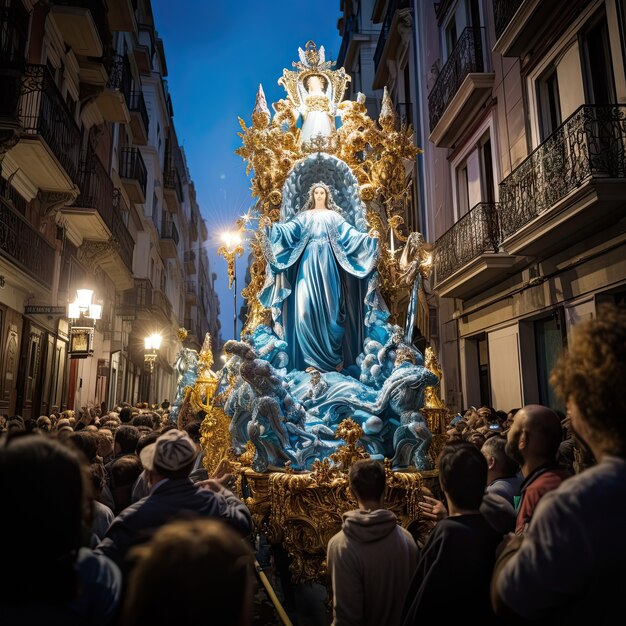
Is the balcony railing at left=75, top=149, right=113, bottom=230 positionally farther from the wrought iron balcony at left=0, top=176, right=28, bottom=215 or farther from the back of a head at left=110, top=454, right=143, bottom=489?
the back of a head at left=110, top=454, right=143, bottom=489

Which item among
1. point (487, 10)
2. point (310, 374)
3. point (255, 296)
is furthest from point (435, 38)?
point (310, 374)

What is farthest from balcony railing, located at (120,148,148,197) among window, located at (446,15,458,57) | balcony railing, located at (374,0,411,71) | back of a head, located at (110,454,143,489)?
back of a head, located at (110,454,143,489)

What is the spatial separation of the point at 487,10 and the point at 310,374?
9748mm

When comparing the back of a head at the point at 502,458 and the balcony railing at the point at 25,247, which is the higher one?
the balcony railing at the point at 25,247

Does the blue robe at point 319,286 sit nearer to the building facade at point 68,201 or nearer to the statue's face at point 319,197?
the statue's face at point 319,197

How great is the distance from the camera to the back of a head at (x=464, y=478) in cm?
215

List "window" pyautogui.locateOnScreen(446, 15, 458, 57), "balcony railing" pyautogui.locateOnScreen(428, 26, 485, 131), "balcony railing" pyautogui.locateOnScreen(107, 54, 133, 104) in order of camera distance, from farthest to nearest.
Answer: "balcony railing" pyautogui.locateOnScreen(107, 54, 133, 104) < "window" pyautogui.locateOnScreen(446, 15, 458, 57) < "balcony railing" pyautogui.locateOnScreen(428, 26, 485, 131)

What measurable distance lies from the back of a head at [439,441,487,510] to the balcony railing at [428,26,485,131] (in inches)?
446

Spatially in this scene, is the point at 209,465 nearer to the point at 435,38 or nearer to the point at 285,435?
the point at 285,435

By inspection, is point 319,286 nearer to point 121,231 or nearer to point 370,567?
point 370,567

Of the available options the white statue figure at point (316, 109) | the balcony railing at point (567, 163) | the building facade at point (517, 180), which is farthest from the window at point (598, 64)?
the white statue figure at point (316, 109)

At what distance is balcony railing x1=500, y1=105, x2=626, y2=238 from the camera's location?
745 centimetres

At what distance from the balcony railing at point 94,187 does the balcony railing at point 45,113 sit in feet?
5.20

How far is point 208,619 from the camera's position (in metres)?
1.14
